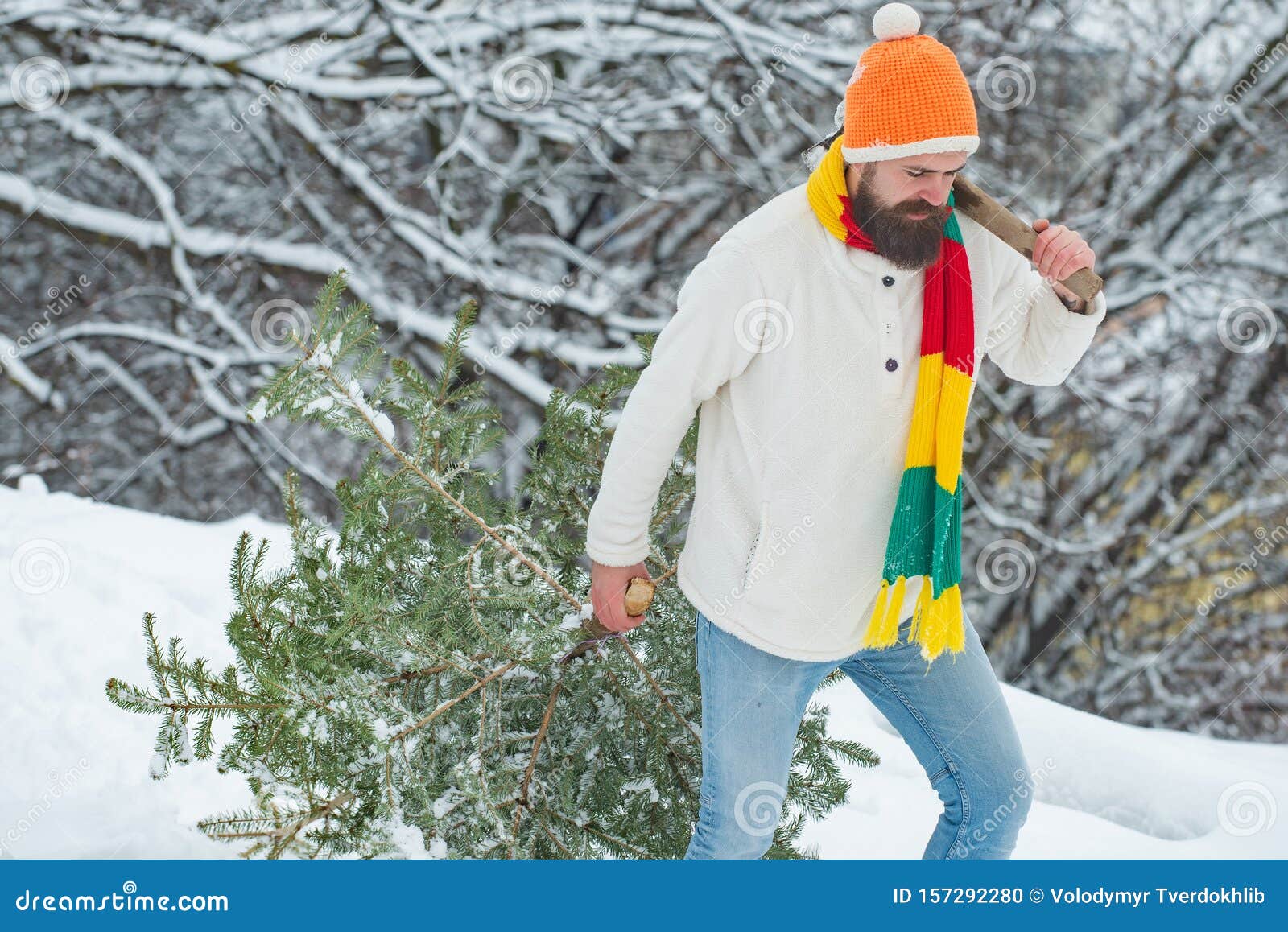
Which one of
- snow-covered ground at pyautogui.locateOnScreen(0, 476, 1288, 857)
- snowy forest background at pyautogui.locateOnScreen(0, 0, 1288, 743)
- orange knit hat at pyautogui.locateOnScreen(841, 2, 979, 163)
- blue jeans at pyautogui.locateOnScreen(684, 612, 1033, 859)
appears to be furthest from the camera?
snowy forest background at pyautogui.locateOnScreen(0, 0, 1288, 743)

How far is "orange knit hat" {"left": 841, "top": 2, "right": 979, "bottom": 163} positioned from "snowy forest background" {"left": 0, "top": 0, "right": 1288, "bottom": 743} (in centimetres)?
371

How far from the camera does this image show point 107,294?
6.11 metres

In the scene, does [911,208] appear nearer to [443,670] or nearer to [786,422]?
[786,422]

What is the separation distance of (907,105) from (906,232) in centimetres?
19

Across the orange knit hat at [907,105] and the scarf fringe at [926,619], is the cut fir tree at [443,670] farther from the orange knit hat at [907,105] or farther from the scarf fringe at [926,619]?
the orange knit hat at [907,105]

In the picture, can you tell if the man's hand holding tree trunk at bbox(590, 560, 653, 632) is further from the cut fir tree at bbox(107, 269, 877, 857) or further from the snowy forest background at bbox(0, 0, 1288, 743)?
the snowy forest background at bbox(0, 0, 1288, 743)

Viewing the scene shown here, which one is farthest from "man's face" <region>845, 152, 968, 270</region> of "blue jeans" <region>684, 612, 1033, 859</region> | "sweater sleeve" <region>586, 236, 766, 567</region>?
"blue jeans" <region>684, 612, 1033, 859</region>

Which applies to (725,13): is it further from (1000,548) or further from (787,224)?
(787,224)

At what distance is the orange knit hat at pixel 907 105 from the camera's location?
1621mm

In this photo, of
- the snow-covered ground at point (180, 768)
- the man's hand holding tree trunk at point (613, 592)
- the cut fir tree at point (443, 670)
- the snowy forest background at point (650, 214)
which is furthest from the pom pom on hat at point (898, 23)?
the snowy forest background at point (650, 214)

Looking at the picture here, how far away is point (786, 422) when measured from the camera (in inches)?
66.2

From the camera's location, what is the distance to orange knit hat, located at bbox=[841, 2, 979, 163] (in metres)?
1.62

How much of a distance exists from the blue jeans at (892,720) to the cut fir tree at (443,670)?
0.07 metres
